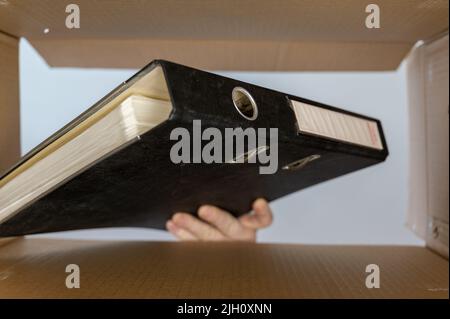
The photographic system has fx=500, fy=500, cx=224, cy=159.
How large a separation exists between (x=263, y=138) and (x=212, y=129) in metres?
0.06

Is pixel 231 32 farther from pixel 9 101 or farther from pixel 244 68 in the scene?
pixel 9 101

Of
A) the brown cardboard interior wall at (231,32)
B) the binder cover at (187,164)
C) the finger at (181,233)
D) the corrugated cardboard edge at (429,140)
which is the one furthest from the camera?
the finger at (181,233)

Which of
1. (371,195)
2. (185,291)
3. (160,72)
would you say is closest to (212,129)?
(160,72)

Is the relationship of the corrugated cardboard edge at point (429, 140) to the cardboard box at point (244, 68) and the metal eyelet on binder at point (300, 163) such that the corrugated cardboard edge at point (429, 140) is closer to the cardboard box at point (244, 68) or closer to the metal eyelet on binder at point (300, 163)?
the cardboard box at point (244, 68)

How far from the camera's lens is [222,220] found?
697 millimetres

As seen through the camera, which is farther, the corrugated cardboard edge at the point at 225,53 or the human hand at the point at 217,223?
the human hand at the point at 217,223

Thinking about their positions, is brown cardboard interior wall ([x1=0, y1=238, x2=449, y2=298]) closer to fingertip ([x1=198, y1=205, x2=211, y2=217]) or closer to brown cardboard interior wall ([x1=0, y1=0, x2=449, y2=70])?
fingertip ([x1=198, y1=205, x2=211, y2=217])

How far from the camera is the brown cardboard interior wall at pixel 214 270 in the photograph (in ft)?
1.48


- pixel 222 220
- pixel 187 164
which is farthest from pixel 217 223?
pixel 187 164

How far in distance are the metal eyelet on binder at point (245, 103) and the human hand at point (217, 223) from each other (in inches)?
11.5

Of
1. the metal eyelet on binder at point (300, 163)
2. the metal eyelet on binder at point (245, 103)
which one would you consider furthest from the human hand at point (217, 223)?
the metal eyelet on binder at point (245, 103)

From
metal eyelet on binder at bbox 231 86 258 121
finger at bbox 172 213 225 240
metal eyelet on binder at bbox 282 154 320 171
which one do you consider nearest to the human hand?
finger at bbox 172 213 225 240

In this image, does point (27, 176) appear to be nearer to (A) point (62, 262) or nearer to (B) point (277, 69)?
(A) point (62, 262)

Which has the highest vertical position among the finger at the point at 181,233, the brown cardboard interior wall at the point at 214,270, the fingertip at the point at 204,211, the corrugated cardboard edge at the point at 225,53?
the corrugated cardboard edge at the point at 225,53
